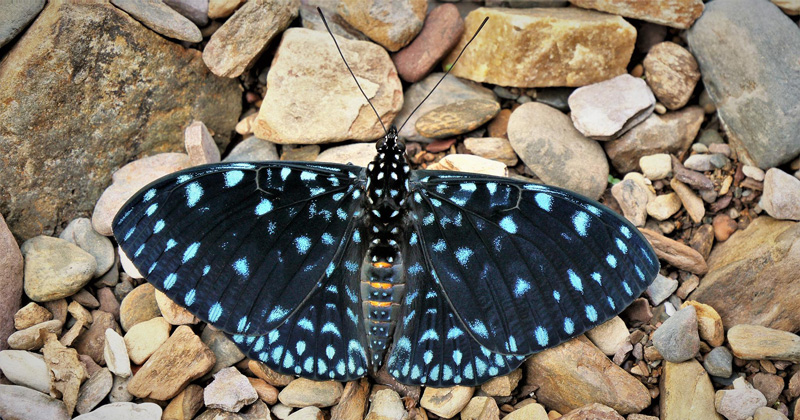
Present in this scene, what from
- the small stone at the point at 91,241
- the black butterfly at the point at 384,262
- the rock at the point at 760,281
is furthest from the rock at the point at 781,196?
the small stone at the point at 91,241

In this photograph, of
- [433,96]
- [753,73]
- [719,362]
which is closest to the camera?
[719,362]

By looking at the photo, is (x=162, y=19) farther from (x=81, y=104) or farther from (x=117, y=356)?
(x=117, y=356)

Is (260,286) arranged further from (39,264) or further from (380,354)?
(39,264)

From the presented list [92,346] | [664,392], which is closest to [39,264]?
[92,346]

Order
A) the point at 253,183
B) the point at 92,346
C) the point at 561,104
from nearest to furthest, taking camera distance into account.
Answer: the point at 253,183, the point at 92,346, the point at 561,104

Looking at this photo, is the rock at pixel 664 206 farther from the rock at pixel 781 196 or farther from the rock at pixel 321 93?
the rock at pixel 321 93

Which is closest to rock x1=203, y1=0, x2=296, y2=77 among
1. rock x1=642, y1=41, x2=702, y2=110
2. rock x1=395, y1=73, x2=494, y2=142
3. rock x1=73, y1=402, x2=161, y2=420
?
rock x1=395, y1=73, x2=494, y2=142

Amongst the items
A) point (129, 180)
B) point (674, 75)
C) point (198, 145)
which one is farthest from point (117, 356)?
point (674, 75)
